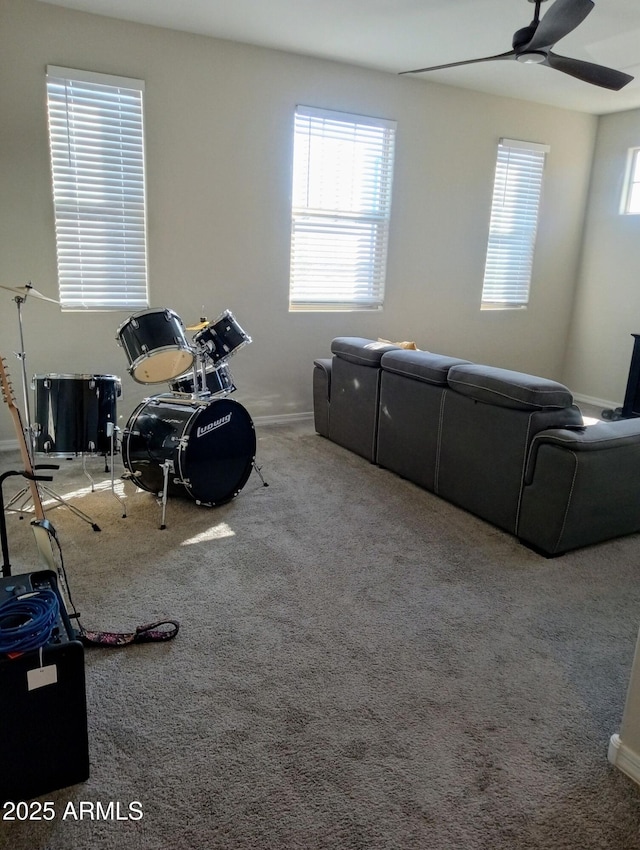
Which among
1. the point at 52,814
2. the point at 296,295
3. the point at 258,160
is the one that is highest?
the point at 258,160

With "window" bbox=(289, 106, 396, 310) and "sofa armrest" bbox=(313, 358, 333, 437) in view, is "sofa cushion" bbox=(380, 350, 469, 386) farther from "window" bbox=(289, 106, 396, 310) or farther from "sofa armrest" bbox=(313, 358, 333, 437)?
"window" bbox=(289, 106, 396, 310)

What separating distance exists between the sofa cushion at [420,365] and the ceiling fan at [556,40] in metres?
1.57

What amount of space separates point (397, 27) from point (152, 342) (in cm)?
262

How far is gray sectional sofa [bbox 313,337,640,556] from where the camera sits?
2.64m

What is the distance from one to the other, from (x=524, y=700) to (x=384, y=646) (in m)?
0.47

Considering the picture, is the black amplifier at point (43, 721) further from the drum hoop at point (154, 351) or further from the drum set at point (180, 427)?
the drum hoop at point (154, 351)

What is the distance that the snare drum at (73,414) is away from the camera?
298cm

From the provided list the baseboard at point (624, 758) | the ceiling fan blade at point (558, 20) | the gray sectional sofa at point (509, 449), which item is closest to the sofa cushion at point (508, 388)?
the gray sectional sofa at point (509, 449)

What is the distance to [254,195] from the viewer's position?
4.45 metres

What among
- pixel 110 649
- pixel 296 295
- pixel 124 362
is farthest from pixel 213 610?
pixel 296 295

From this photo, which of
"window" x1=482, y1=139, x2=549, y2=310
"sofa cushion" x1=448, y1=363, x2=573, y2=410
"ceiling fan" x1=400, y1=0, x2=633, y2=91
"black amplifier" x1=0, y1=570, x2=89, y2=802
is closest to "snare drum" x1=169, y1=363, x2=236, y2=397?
"sofa cushion" x1=448, y1=363, x2=573, y2=410

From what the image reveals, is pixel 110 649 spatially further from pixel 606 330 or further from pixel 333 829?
pixel 606 330

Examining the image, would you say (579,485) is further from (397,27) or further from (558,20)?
(397,27)

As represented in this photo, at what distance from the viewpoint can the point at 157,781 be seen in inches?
59.9
